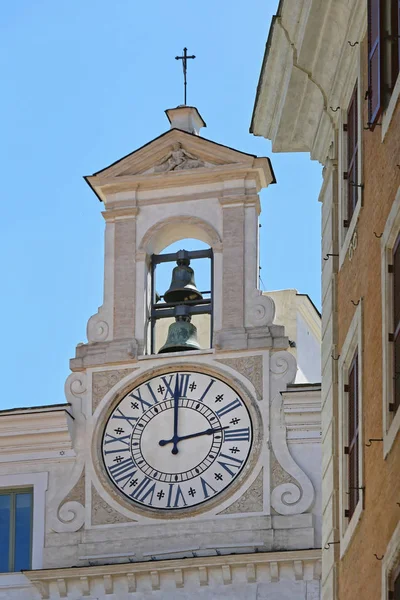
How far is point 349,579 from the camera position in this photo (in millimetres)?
15086

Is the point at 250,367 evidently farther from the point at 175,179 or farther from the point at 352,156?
the point at 352,156

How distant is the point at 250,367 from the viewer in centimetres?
2780

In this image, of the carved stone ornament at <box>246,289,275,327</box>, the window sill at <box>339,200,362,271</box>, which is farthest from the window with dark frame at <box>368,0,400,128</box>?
the carved stone ornament at <box>246,289,275,327</box>

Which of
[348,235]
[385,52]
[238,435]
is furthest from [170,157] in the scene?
[385,52]

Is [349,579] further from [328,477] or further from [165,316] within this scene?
[165,316]

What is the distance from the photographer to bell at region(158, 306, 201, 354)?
28.4 meters

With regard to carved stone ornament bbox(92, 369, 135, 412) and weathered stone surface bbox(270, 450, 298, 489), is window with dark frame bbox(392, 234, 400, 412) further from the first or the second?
carved stone ornament bbox(92, 369, 135, 412)

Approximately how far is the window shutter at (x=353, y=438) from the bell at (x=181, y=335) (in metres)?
12.7

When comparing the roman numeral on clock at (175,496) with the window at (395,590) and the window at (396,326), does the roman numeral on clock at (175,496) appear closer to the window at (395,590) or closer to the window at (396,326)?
the window at (396,326)

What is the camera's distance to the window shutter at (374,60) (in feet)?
46.7

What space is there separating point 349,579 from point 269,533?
1161cm

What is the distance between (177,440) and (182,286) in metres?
2.10

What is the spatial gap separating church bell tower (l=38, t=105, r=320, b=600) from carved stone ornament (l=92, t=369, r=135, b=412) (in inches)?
0.8

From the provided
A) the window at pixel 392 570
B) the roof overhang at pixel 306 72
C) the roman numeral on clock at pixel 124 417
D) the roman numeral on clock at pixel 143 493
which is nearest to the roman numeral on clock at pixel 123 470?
the roman numeral on clock at pixel 143 493
